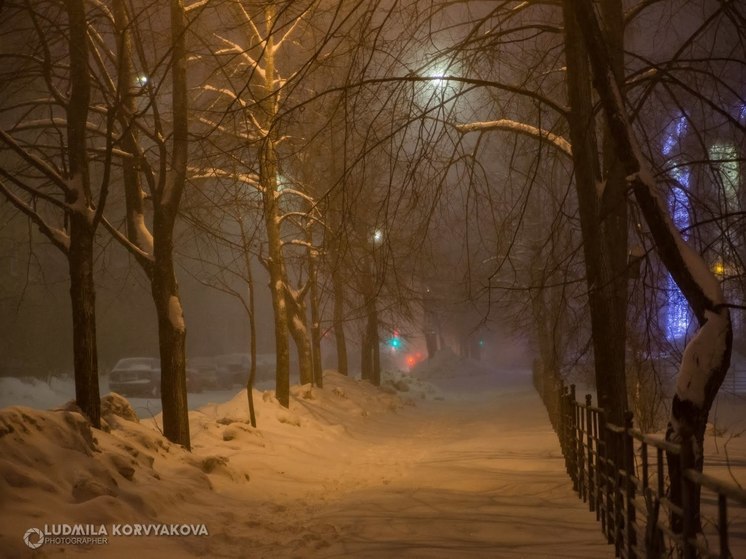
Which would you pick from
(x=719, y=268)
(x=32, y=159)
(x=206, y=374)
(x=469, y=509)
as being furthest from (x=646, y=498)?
(x=206, y=374)

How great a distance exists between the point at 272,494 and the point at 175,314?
2813 mm

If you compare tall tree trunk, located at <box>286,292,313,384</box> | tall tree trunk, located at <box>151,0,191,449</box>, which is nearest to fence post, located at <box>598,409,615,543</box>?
tall tree trunk, located at <box>151,0,191,449</box>

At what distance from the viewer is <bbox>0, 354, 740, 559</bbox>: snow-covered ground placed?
19.7 ft

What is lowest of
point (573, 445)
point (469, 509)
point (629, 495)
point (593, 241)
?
point (469, 509)

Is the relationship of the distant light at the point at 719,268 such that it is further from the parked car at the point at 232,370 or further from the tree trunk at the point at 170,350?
the parked car at the point at 232,370

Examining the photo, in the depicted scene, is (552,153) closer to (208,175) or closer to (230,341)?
(208,175)

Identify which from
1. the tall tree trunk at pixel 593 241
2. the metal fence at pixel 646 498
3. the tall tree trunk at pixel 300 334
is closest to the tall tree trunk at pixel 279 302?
the tall tree trunk at pixel 300 334

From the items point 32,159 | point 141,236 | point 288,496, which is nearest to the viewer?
point 32,159

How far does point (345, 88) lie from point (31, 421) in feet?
13.1

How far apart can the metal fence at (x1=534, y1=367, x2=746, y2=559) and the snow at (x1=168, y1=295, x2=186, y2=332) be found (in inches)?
215

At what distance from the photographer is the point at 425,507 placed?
8.12 m

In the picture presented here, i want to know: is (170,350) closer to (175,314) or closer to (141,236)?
(175,314)

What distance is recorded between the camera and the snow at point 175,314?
10.5 meters

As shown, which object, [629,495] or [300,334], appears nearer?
[629,495]
